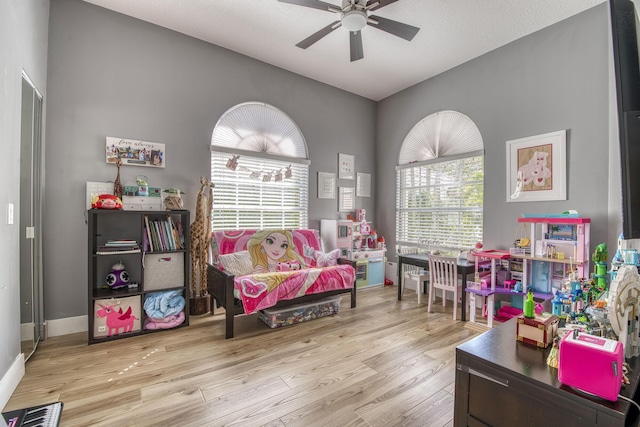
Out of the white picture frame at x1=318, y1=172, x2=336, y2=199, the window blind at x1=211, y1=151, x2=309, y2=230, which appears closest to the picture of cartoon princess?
the window blind at x1=211, y1=151, x2=309, y2=230

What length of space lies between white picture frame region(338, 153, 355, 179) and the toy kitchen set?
1.96ft

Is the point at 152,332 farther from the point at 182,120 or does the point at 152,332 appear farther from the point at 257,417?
the point at 182,120

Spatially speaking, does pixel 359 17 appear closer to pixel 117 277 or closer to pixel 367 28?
pixel 367 28

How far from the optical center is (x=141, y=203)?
287cm

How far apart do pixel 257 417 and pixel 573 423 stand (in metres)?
1.47

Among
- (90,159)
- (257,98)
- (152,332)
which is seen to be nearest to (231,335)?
(152,332)

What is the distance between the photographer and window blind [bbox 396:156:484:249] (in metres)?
3.80

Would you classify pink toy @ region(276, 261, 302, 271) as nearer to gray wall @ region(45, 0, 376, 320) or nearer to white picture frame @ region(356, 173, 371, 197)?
gray wall @ region(45, 0, 376, 320)

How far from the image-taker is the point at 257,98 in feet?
12.8

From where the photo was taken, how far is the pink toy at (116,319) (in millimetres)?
2619

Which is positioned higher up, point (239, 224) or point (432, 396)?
point (239, 224)

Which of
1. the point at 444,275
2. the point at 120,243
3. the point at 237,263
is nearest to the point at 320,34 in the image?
the point at 237,263

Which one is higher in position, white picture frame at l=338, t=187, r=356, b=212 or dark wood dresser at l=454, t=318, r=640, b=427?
white picture frame at l=338, t=187, r=356, b=212

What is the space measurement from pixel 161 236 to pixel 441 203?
140 inches
